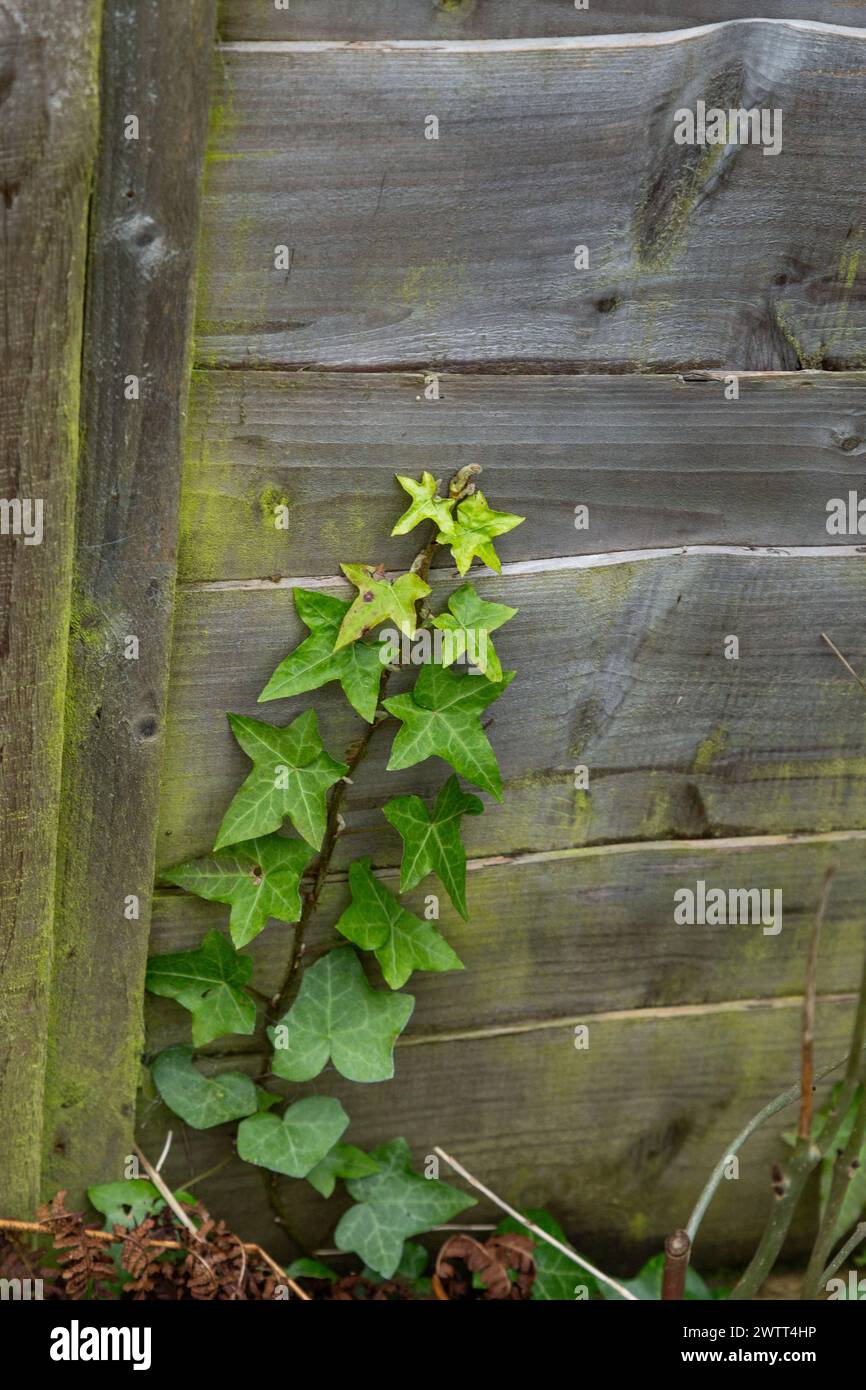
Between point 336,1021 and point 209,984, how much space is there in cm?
20

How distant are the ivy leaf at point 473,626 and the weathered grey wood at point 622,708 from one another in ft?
0.15

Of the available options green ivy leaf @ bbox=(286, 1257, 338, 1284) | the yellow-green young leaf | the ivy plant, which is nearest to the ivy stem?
the ivy plant

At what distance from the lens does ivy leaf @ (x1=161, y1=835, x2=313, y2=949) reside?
5.55 feet

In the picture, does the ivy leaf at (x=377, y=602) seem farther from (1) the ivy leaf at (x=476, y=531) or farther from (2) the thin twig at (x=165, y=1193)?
(2) the thin twig at (x=165, y=1193)

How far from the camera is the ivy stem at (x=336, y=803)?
1575 millimetres

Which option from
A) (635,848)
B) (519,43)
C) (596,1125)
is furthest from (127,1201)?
(519,43)

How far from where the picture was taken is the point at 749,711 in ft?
5.97

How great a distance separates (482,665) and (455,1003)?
2.11ft

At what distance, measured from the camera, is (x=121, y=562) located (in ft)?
4.91

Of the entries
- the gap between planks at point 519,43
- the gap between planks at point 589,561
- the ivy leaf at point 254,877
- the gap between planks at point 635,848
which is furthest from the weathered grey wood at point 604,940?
the gap between planks at point 519,43

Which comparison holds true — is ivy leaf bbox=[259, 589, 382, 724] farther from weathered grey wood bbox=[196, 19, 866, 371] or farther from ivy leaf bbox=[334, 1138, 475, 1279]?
Result: ivy leaf bbox=[334, 1138, 475, 1279]

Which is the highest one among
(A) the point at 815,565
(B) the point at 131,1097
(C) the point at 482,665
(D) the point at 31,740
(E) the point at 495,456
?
(E) the point at 495,456

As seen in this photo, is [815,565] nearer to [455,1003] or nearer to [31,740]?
[455,1003]
